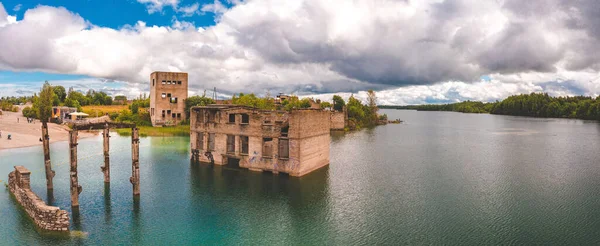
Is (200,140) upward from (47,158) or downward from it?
upward

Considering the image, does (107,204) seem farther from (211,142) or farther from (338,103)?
(338,103)

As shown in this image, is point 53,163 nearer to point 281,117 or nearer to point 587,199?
point 281,117

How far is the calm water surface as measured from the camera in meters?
24.4

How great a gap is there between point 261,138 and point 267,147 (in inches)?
56.1

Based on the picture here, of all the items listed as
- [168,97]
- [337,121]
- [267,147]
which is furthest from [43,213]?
[337,121]

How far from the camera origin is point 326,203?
32125mm

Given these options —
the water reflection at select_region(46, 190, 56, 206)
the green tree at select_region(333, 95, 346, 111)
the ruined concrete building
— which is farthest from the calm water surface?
the green tree at select_region(333, 95, 346, 111)

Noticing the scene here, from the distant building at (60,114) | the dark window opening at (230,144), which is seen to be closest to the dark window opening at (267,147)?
the dark window opening at (230,144)

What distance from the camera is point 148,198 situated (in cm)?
3153

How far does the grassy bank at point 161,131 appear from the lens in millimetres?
79938

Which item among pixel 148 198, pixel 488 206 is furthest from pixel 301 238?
pixel 488 206

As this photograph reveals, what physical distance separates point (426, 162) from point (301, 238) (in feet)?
115

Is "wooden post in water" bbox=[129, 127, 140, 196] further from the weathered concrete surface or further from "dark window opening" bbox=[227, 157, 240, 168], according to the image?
"dark window opening" bbox=[227, 157, 240, 168]

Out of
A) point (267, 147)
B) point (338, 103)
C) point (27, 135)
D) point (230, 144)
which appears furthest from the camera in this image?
point (338, 103)
